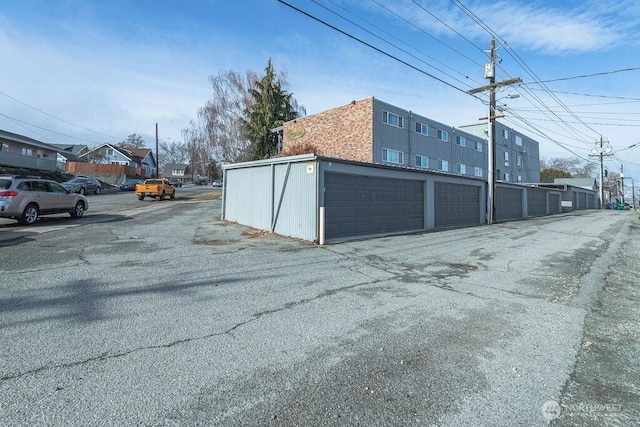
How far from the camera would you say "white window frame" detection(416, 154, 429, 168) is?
1123 inches

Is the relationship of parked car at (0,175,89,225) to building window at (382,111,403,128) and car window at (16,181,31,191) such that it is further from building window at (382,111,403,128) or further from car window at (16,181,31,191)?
building window at (382,111,403,128)

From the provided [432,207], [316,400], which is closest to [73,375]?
[316,400]

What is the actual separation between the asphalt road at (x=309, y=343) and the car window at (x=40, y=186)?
639 centimetres

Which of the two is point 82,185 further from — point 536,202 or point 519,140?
point 519,140

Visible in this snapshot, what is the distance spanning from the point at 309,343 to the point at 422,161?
27.4 meters

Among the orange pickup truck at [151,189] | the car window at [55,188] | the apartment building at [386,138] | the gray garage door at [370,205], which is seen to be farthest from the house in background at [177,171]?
the gray garage door at [370,205]

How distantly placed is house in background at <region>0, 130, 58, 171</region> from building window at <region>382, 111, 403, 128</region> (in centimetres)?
3462

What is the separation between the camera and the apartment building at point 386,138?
2469 centimetres

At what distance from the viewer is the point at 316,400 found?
2.74 meters

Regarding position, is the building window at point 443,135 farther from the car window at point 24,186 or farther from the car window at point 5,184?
the car window at point 5,184

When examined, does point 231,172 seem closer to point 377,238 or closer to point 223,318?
point 377,238

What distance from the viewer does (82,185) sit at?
1158 inches

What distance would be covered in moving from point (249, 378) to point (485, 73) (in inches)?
879

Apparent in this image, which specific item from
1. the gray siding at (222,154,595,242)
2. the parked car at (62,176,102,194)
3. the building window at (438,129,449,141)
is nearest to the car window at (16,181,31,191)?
the gray siding at (222,154,595,242)
